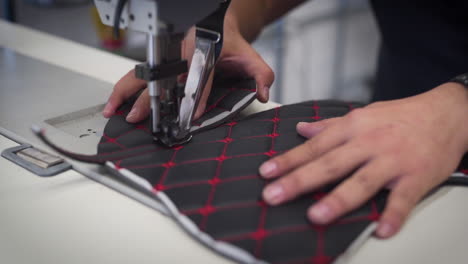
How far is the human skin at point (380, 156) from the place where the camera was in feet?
1.95

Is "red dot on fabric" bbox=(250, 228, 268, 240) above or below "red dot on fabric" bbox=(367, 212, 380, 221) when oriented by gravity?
above

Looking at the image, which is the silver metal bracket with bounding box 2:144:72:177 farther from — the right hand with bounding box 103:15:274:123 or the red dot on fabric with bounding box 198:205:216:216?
the red dot on fabric with bounding box 198:205:216:216

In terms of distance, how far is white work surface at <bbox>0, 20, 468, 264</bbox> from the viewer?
549 millimetres

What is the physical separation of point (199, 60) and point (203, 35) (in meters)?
0.04

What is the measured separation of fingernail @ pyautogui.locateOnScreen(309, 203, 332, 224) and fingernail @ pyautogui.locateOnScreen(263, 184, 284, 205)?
0.04 metres

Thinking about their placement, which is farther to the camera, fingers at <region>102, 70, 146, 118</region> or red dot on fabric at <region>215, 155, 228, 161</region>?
fingers at <region>102, 70, 146, 118</region>

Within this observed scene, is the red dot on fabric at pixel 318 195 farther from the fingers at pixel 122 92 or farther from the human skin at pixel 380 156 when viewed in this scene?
the fingers at pixel 122 92

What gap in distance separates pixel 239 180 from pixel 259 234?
11 cm

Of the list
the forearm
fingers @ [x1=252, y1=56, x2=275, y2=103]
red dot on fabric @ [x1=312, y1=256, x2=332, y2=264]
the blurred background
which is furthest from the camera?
the blurred background

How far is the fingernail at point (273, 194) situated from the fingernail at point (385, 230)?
0.13 m

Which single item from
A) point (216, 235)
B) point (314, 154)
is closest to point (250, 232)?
point (216, 235)

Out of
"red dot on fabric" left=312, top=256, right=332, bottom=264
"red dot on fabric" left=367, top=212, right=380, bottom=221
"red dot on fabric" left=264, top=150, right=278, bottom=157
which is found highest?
"red dot on fabric" left=312, top=256, right=332, bottom=264

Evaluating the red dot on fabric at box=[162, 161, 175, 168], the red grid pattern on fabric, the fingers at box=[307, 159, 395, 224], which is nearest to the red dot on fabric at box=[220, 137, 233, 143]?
the red grid pattern on fabric

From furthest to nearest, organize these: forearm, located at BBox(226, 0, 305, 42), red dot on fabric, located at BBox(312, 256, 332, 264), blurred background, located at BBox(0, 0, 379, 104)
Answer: blurred background, located at BBox(0, 0, 379, 104) → forearm, located at BBox(226, 0, 305, 42) → red dot on fabric, located at BBox(312, 256, 332, 264)
